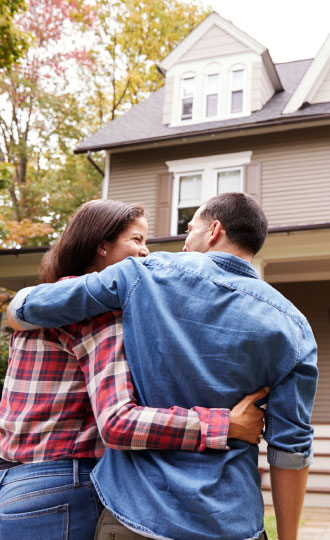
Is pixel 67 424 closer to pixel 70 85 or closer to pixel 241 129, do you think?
pixel 241 129

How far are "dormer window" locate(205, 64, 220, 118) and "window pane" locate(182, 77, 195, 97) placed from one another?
0.36m

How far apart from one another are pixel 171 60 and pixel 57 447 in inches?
482

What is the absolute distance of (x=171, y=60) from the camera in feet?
40.7

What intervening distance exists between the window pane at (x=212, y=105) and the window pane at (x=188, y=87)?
54 cm

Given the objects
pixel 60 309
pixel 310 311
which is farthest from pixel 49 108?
pixel 60 309

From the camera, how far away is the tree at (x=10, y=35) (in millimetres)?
7707

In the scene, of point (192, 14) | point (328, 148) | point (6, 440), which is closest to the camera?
point (6, 440)

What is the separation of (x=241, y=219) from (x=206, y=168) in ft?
32.2

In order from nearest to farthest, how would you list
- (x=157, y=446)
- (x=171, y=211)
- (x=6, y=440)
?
(x=157, y=446) < (x=6, y=440) < (x=171, y=211)

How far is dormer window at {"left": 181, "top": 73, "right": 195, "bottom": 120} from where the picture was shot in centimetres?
1216

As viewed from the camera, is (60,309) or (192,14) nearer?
(60,309)

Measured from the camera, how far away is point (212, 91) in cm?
1204

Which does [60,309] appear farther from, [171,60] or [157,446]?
[171,60]

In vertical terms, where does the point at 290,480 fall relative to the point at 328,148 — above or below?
below
